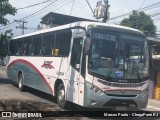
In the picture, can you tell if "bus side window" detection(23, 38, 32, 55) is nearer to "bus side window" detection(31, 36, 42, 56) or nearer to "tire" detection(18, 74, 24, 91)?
"bus side window" detection(31, 36, 42, 56)

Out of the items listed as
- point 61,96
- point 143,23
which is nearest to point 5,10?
point 61,96

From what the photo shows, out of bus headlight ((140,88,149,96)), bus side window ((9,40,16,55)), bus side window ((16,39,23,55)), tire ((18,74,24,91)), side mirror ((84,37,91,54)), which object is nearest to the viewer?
side mirror ((84,37,91,54))

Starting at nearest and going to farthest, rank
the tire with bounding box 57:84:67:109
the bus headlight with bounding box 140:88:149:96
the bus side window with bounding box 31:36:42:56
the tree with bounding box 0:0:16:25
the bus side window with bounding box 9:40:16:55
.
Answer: the bus headlight with bounding box 140:88:149:96 < the tire with bounding box 57:84:67:109 < the bus side window with bounding box 31:36:42:56 < the bus side window with bounding box 9:40:16:55 < the tree with bounding box 0:0:16:25

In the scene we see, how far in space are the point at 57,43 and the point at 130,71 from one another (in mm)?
3948

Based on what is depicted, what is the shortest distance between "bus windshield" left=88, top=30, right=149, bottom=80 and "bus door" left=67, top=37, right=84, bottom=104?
646mm

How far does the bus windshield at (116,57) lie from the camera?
10953mm

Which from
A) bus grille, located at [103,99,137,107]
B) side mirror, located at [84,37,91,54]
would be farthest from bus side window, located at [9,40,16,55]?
bus grille, located at [103,99,137,107]

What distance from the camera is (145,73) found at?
11.7 meters

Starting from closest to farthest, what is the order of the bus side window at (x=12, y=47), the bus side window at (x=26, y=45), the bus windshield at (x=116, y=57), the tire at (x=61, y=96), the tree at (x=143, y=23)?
the bus windshield at (x=116, y=57) < the tire at (x=61, y=96) < the bus side window at (x=26, y=45) < the bus side window at (x=12, y=47) < the tree at (x=143, y=23)

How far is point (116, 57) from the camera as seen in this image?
36.7 ft

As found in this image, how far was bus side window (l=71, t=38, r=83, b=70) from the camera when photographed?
1161 cm

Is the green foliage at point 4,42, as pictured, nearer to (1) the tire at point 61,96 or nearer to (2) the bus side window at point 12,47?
(2) the bus side window at point 12,47

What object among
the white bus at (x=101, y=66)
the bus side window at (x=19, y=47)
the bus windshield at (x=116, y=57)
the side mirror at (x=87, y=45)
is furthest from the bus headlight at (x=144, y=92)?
the bus side window at (x=19, y=47)

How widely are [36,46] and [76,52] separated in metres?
5.22
